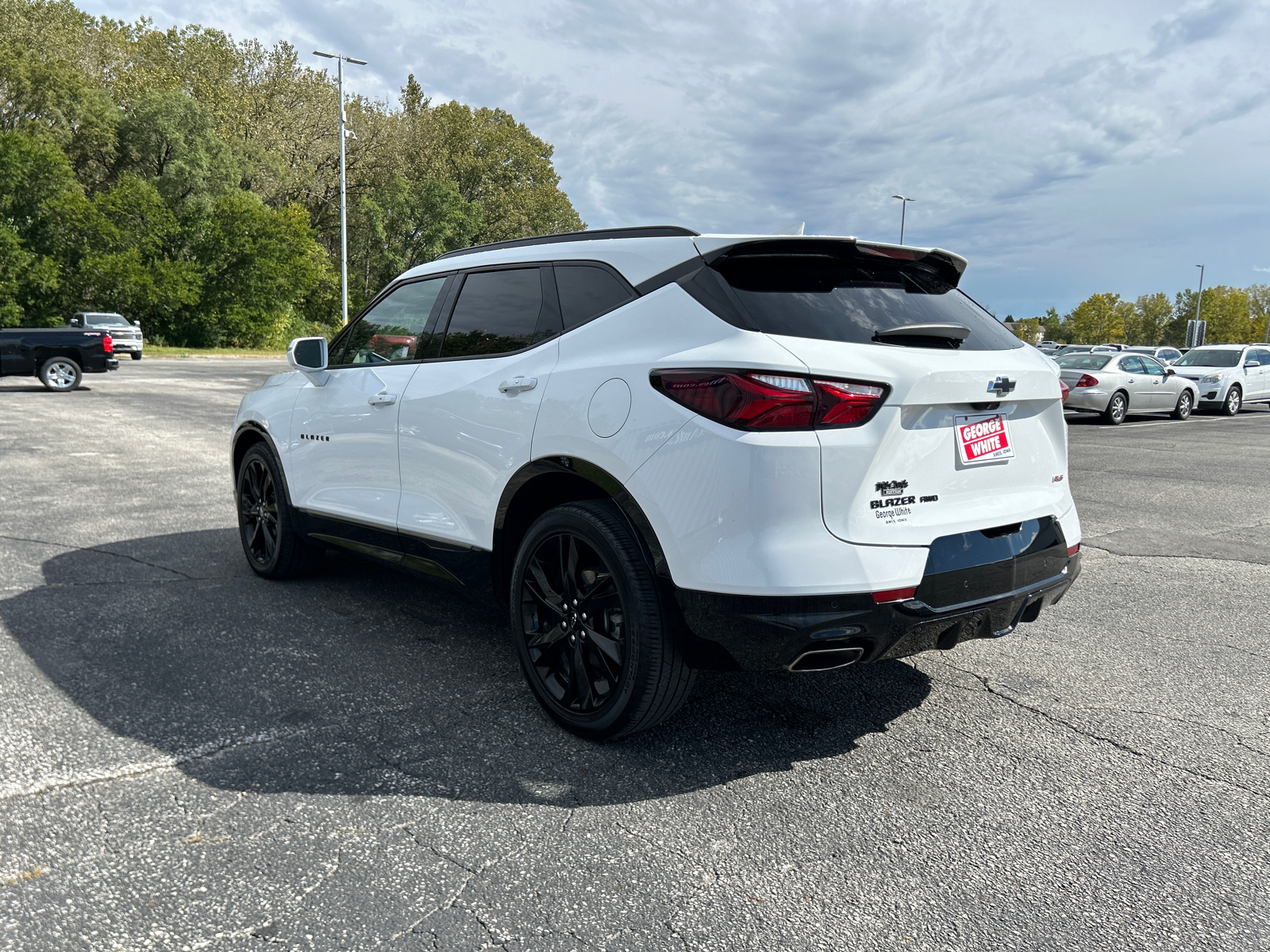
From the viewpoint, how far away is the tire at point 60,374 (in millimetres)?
19094

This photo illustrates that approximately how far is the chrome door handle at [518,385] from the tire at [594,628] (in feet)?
1.63

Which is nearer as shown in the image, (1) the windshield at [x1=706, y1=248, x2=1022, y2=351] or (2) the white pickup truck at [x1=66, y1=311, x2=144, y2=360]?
(1) the windshield at [x1=706, y1=248, x2=1022, y2=351]

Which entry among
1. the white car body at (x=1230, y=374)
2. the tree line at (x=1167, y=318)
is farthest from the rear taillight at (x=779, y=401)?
the tree line at (x=1167, y=318)

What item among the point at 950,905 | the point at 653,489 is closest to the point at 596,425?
the point at 653,489

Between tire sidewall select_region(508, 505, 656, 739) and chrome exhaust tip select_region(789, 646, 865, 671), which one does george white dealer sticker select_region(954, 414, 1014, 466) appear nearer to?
chrome exhaust tip select_region(789, 646, 865, 671)

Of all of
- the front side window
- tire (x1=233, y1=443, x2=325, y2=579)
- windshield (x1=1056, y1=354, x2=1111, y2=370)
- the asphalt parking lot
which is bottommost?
the asphalt parking lot

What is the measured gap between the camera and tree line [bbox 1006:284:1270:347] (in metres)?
103

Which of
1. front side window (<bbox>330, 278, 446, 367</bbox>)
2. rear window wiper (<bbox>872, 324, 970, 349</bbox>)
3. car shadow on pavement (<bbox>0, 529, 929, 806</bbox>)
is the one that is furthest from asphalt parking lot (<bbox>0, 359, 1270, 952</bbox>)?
rear window wiper (<bbox>872, 324, 970, 349</bbox>)

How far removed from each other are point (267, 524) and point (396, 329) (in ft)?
5.33

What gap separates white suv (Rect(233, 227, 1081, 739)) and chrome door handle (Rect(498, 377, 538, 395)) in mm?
14

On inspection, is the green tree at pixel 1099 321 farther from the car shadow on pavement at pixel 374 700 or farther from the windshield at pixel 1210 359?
the car shadow on pavement at pixel 374 700

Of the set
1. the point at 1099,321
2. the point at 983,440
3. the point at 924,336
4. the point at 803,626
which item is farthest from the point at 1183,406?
the point at 1099,321

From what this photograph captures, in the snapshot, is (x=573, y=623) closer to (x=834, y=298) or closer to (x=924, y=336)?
(x=834, y=298)

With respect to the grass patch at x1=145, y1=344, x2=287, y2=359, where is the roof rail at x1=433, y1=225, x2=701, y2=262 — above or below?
above
